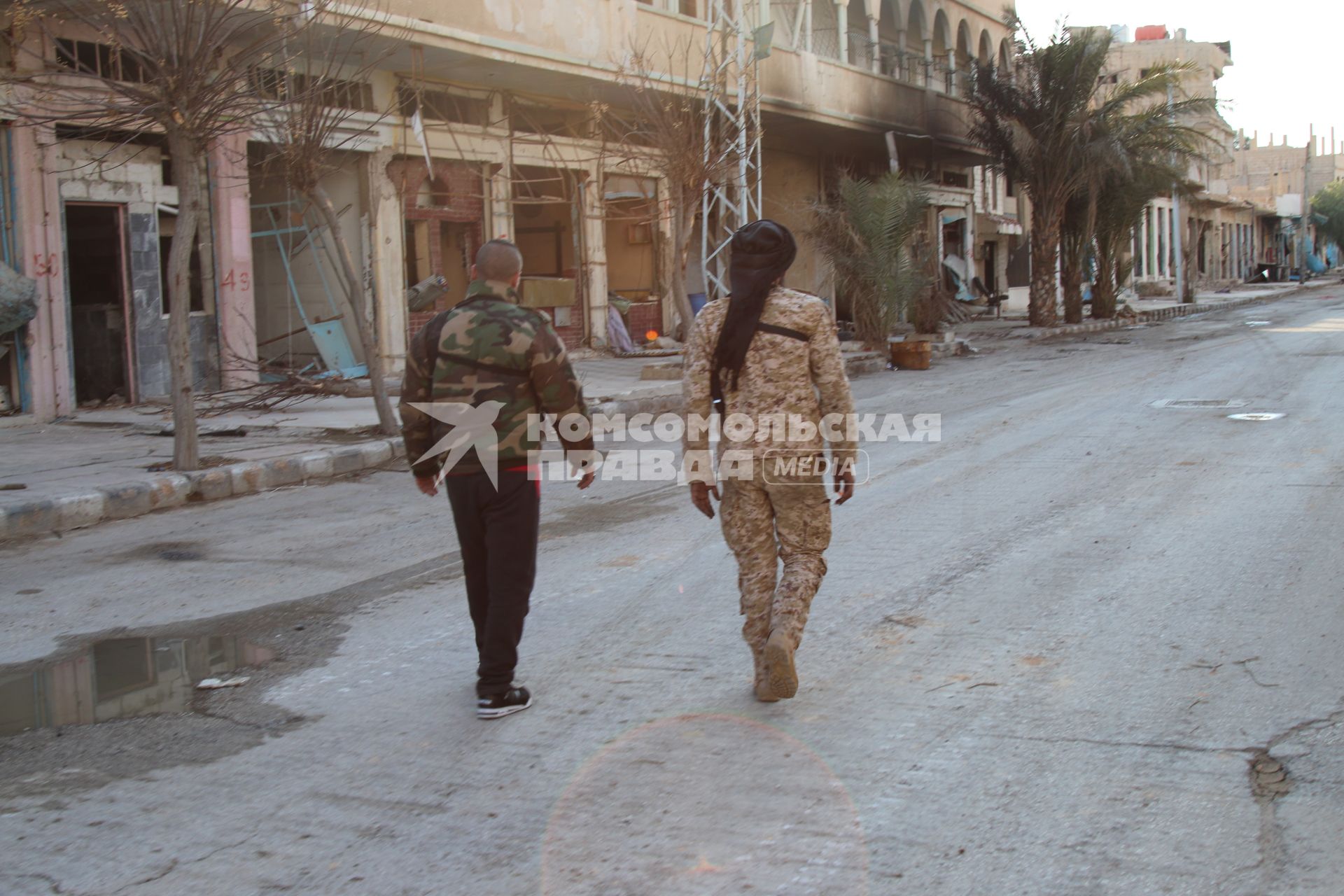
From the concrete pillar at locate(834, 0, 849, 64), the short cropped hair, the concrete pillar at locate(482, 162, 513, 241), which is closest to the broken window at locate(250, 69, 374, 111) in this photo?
the concrete pillar at locate(482, 162, 513, 241)

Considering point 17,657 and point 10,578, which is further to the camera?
point 10,578

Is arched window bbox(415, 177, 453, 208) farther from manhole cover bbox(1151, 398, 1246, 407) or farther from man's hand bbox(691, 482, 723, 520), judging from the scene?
man's hand bbox(691, 482, 723, 520)

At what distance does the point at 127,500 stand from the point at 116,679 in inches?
169

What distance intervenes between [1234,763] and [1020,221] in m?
41.7

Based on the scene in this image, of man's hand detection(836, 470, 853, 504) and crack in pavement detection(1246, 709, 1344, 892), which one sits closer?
crack in pavement detection(1246, 709, 1344, 892)

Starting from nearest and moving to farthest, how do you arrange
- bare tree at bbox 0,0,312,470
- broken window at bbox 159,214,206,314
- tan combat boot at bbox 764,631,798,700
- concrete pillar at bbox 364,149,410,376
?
tan combat boot at bbox 764,631,798,700 < bare tree at bbox 0,0,312,470 < broken window at bbox 159,214,206,314 < concrete pillar at bbox 364,149,410,376

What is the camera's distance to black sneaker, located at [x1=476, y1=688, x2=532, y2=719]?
4.44m

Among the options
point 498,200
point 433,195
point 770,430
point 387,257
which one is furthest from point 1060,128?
point 770,430

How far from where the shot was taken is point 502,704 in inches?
176

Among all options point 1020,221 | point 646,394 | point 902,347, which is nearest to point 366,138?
point 646,394

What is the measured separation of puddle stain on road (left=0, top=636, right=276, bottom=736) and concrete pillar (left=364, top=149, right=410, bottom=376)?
12.9 m

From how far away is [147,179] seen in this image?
14.7 m

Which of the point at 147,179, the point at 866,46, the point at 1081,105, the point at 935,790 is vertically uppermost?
the point at 866,46

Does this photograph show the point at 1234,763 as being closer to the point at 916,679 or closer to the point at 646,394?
the point at 916,679
